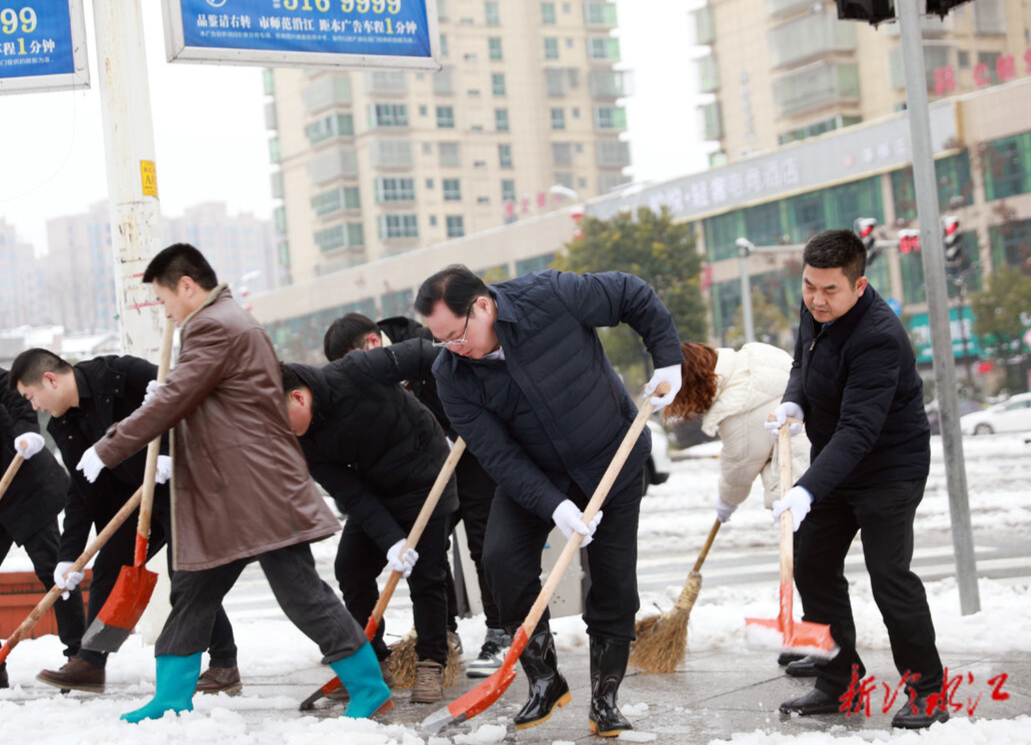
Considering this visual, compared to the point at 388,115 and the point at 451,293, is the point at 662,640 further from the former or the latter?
the point at 388,115

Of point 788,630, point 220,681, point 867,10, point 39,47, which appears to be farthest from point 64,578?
point 867,10

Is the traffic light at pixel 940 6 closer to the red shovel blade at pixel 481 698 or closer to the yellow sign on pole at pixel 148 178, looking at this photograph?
the red shovel blade at pixel 481 698

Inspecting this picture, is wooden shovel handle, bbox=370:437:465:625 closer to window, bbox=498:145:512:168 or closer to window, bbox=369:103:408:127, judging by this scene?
window, bbox=369:103:408:127

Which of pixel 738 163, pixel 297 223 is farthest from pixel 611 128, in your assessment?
pixel 738 163

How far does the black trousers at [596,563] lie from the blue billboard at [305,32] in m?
3.80

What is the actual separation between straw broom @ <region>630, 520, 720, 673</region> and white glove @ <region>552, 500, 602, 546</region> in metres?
1.33

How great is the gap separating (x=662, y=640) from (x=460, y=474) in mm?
1265

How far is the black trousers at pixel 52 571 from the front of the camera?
5.98 m

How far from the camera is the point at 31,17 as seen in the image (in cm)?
712

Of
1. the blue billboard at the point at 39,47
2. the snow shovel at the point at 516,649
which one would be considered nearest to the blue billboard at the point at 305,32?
the blue billboard at the point at 39,47

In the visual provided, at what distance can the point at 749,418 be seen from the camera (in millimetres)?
5512

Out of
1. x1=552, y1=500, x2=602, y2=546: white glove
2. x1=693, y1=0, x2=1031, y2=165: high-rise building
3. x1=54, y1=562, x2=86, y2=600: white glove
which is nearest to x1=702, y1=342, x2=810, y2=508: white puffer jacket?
x1=552, y1=500, x2=602, y2=546: white glove

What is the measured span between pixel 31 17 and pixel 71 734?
14.4ft

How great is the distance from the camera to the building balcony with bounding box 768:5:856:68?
2325 inches
